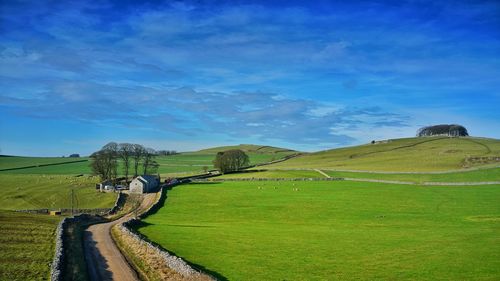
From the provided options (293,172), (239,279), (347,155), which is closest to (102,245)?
(239,279)

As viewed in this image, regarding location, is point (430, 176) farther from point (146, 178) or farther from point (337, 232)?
point (146, 178)

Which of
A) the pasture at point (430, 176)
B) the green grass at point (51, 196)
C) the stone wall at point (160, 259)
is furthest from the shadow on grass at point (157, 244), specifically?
the pasture at point (430, 176)

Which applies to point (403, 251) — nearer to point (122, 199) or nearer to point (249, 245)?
point (249, 245)

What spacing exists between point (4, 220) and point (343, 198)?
4770 centimetres

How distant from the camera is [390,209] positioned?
60844 mm

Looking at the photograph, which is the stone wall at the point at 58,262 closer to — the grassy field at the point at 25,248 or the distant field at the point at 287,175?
the grassy field at the point at 25,248

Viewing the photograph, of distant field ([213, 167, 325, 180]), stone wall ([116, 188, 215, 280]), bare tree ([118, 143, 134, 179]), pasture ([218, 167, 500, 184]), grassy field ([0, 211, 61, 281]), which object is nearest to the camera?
stone wall ([116, 188, 215, 280])

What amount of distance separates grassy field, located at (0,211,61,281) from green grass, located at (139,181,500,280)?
9.22 metres

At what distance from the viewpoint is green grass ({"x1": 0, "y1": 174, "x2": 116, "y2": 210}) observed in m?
87.2

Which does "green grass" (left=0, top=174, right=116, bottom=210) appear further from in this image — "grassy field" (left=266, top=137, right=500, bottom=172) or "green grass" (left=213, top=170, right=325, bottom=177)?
"grassy field" (left=266, top=137, right=500, bottom=172)

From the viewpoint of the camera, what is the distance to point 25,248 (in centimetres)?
3509

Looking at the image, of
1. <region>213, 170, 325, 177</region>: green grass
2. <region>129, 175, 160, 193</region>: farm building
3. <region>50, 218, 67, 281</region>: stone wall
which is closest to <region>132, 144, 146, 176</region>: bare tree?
<region>213, 170, 325, 177</region>: green grass

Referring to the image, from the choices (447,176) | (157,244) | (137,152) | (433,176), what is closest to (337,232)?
(157,244)

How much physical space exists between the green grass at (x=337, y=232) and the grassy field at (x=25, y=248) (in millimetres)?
9221
